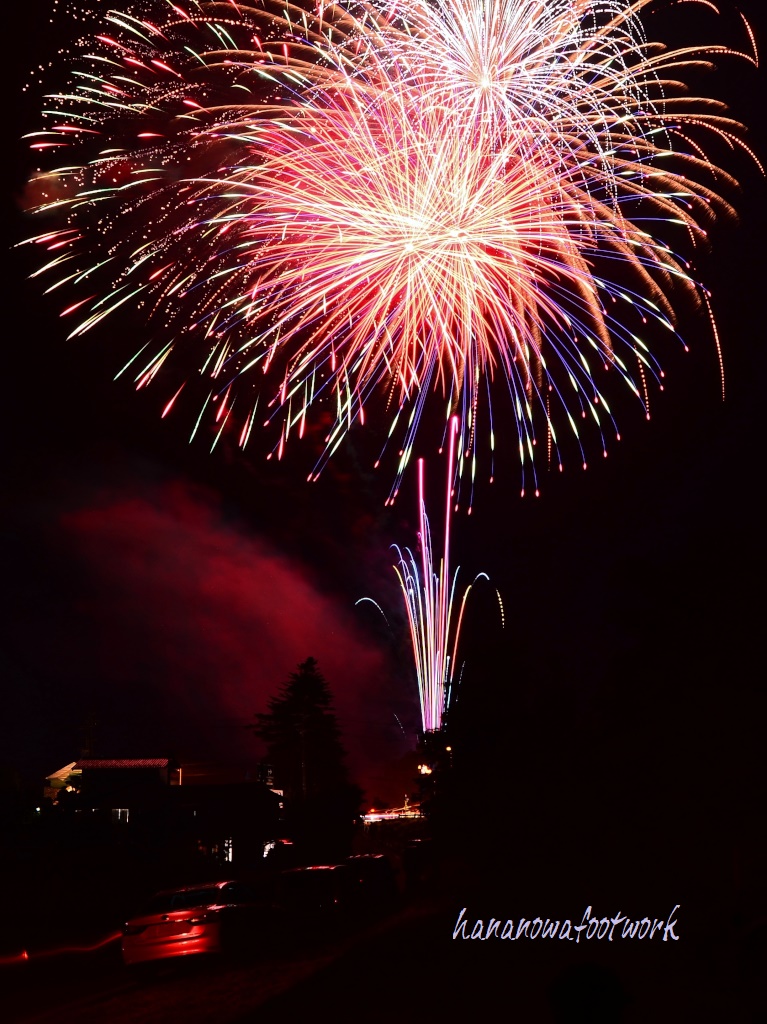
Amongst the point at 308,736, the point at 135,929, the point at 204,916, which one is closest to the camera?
the point at 135,929

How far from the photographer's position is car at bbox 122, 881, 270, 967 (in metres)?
14.2

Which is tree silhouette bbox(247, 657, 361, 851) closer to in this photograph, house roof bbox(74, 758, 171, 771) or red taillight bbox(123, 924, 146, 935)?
house roof bbox(74, 758, 171, 771)

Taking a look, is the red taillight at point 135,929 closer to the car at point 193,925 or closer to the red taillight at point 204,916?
the car at point 193,925

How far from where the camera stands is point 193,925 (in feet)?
47.7

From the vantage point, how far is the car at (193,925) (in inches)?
560

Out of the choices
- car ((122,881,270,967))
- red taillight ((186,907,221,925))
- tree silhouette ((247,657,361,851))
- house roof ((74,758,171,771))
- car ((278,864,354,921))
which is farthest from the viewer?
tree silhouette ((247,657,361,851))

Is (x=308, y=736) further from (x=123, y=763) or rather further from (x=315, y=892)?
(x=315, y=892)

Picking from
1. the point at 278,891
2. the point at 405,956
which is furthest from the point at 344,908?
→ the point at 405,956

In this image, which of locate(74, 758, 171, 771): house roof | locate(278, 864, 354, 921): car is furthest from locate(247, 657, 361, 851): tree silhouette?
locate(278, 864, 354, 921): car

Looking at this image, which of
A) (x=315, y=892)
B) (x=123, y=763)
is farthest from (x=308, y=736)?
(x=315, y=892)

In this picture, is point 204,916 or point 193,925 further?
point 204,916

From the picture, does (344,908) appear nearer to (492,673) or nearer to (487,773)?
(487,773)

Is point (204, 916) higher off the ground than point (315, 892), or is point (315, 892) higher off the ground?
point (204, 916)

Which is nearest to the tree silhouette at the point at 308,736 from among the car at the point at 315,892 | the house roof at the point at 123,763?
the house roof at the point at 123,763
